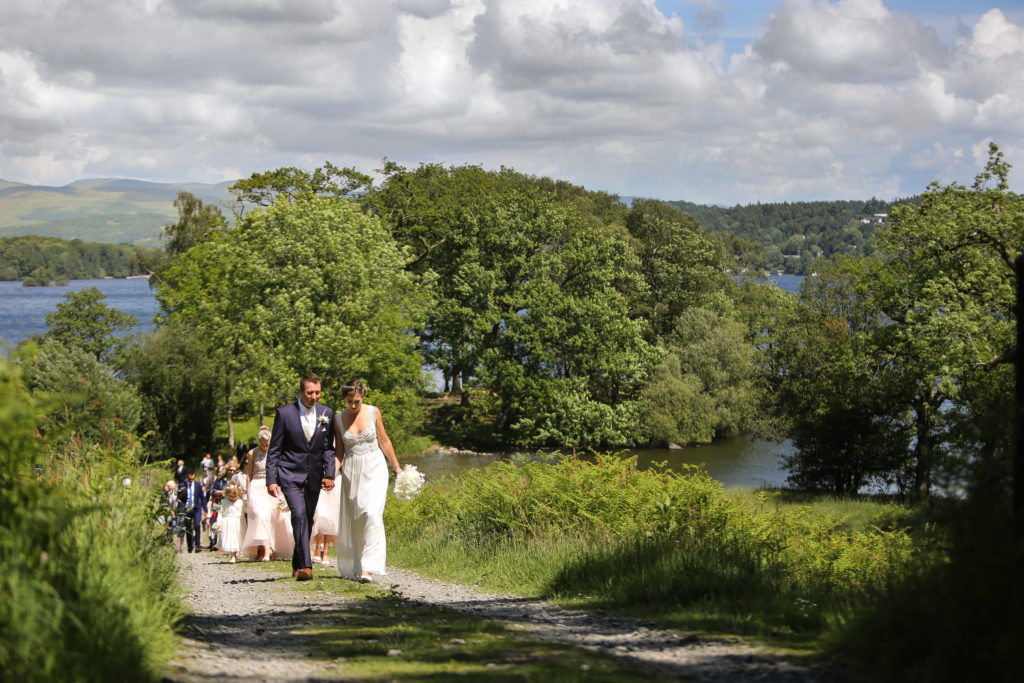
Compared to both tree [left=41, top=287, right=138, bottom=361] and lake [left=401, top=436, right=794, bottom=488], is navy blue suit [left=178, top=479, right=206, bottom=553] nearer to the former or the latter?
lake [left=401, top=436, right=794, bottom=488]

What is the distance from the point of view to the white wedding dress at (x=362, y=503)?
10.3 metres

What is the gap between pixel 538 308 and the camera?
55.4m

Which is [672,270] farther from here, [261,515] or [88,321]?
[261,515]

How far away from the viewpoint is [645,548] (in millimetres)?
9430

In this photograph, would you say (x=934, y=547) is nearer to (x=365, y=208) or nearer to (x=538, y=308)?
(x=538, y=308)

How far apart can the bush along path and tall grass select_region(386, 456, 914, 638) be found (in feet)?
2.33

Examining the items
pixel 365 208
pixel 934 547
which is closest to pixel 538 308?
pixel 365 208

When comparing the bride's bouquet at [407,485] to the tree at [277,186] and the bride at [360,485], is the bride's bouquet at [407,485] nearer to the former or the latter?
the bride at [360,485]

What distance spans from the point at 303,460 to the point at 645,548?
3.92m

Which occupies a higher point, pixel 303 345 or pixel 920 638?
pixel 303 345

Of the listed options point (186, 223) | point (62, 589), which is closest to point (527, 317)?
point (186, 223)

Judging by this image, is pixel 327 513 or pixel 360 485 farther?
pixel 327 513

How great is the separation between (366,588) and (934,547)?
19.2 ft

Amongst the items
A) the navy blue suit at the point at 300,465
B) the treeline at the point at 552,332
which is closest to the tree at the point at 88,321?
the treeline at the point at 552,332
